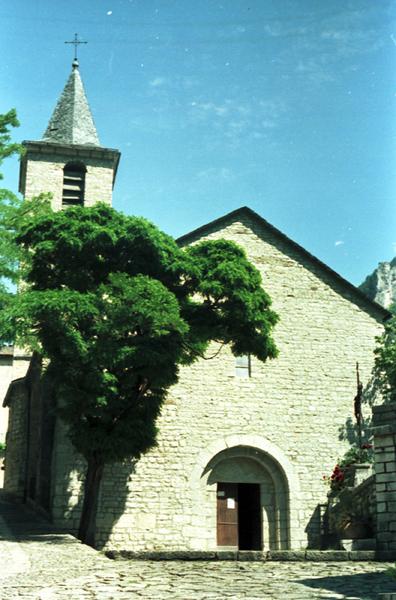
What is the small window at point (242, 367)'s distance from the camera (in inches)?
738

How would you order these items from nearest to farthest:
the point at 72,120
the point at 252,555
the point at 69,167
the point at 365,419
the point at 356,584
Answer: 1. the point at 356,584
2. the point at 252,555
3. the point at 365,419
4. the point at 69,167
5. the point at 72,120

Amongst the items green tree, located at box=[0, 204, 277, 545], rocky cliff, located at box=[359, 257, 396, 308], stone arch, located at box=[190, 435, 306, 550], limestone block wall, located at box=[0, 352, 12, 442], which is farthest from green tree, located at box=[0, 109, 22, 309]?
rocky cliff, located at box=[359, 257, 396, 308]

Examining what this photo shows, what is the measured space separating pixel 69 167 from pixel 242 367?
13118mm

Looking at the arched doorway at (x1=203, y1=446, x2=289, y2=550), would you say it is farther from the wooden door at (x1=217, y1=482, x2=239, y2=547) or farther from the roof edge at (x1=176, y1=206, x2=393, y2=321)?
the roof edge at (x1=176, y1=206, x2=393, y2=321)

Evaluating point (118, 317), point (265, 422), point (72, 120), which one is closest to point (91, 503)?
point (118, 317)

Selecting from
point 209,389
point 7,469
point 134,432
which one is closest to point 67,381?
point 134,432

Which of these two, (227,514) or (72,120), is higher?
(72,120)

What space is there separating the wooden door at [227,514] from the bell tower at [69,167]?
12818mm

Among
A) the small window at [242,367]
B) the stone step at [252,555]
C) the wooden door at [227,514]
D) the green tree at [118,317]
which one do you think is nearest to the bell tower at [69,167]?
the small window at [242,367]

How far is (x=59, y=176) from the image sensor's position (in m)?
27.4

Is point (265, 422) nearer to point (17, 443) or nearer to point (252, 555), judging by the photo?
point (252, 555)

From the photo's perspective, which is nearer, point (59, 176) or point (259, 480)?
point (259, 480)

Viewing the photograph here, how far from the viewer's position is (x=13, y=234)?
17078 mm

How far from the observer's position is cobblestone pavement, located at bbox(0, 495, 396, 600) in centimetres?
664
